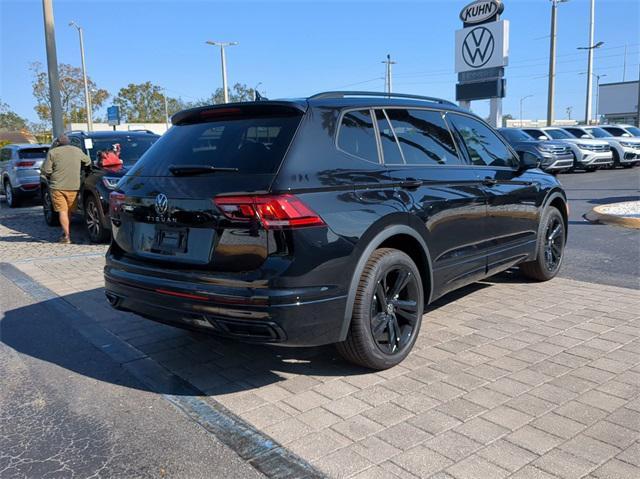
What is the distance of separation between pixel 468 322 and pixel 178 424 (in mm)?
2686

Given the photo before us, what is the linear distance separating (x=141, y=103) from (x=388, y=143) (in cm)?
7380

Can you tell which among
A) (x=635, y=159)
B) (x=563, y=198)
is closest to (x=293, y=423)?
(x=563, y=198)

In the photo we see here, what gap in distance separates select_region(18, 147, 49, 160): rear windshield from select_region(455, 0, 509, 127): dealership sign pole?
42.6 ft

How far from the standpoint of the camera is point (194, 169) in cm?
364

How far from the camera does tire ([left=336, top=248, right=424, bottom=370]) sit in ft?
12.0

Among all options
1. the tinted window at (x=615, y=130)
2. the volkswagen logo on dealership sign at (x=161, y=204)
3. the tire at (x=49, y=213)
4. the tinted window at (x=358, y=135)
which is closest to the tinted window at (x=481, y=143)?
the tinted window at (x=358, y=135)

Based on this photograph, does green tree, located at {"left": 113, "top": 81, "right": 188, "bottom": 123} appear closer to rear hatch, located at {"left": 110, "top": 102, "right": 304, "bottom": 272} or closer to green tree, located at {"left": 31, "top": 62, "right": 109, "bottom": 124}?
green tree, located at {"left": 31, "top": 62, "right": 109, "bottom": 124}

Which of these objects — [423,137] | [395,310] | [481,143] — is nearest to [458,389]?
[395,310]

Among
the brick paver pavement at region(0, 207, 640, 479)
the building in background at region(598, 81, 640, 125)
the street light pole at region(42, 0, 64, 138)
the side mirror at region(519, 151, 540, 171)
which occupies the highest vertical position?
the building in background at region(598, 81, 640, 125)

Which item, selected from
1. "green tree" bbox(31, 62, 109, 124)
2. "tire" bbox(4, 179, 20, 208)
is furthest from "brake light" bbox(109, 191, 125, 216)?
"green tree" bbox(31, 62, 109, 124)

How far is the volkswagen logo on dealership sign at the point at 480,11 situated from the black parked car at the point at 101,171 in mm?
12578

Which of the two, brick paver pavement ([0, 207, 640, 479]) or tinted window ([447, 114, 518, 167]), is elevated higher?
tinted window ([447, 114, 518, 167])

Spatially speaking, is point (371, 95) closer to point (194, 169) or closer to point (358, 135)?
point (358, 135)

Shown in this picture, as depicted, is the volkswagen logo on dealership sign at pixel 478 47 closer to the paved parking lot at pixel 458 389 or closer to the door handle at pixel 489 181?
the paved parking lot at pixel 458 389
